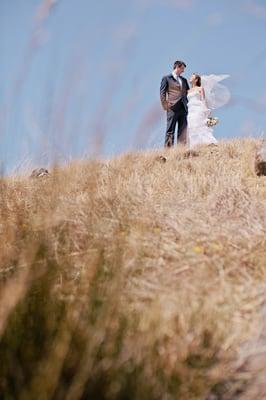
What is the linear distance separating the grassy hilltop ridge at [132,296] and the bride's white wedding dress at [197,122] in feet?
16.4

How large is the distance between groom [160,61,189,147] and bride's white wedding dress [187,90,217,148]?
0.34ft

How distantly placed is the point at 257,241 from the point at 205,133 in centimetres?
593

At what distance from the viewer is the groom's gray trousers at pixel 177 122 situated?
8664 millimetres

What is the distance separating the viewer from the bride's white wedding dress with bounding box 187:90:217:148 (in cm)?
884

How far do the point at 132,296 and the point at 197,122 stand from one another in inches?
271

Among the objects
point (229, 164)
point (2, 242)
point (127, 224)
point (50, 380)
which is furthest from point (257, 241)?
point (229, 164)

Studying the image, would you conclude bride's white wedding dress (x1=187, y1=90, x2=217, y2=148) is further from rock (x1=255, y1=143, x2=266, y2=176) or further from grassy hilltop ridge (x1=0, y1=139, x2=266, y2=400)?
grassy hilltop ridge (x1=0, y1=139, x2=266, y2=400)

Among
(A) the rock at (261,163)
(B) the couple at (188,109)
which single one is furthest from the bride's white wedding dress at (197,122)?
(A) the rock at (261,163)

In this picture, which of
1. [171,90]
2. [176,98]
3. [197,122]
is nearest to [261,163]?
[176,98]

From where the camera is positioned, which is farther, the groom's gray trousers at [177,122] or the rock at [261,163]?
the groom's gray trousers at [177,122]

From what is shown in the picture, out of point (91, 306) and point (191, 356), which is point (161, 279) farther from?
point (91, 306)

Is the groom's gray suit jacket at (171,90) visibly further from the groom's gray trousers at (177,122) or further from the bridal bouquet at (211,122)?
the bridal bouquet at (211,122)

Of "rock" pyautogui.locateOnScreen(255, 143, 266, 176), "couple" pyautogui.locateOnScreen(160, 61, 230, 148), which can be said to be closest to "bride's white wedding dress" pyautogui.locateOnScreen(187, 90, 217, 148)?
"couple" pyautogui.locateOnScreen(160, 61, 230, 148)

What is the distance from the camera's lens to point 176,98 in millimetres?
8523
